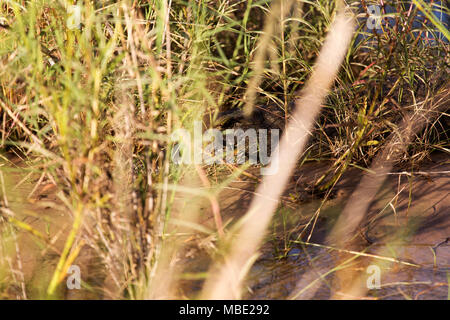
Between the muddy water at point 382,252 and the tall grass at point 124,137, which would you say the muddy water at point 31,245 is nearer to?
the tall grass at point 124,137

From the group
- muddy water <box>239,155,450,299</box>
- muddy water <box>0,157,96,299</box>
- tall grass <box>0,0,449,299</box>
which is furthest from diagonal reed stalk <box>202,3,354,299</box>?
muddy water <box>0,157,96,299</box>

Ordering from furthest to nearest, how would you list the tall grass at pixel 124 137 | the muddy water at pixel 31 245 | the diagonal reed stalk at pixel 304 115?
the diagonal reed stalk at pixel 304 115, the muddy water at pixel 31 245, the tall grass at pixel 124 137

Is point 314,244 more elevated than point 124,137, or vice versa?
point 124,137

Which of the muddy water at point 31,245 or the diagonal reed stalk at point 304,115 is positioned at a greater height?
the diagonal reed stalk at point 304,115

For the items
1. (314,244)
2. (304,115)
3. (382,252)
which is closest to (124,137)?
(314,244)

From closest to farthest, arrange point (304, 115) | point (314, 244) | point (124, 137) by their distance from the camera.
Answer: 1. point (124, 137)
2. point (314, 244)
3. point (304, 115)

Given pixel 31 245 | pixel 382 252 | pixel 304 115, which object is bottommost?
pixel 382 252

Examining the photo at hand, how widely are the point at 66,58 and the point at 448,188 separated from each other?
62.6 inches

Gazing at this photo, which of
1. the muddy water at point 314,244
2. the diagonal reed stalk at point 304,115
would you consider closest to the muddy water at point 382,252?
the muddy water at point 314,244

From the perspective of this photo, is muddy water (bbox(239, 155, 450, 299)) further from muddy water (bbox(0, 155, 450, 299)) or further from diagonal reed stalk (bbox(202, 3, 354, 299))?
diagonal reed stalk (bbox(202, 3, 354, 299))

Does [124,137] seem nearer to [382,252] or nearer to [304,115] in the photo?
[382,252]

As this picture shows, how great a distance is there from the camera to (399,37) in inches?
81.0

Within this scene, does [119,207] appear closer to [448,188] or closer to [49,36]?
[49,36]

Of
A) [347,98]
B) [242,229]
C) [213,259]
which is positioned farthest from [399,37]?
[213,259]
